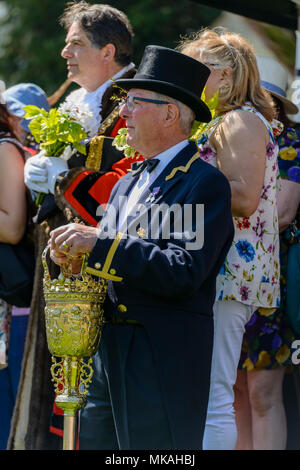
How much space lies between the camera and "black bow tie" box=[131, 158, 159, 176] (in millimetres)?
3021

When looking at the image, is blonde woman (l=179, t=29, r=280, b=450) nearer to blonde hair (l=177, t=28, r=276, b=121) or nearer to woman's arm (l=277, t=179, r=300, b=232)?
blonde hair (l=177, t=28, r=276, b=121)

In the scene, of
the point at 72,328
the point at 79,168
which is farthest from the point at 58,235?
the point at 79,168

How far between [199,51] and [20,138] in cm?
145

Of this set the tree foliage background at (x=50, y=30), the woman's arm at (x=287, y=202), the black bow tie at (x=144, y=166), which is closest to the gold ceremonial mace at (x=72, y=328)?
the black bow tie at (x=144, y=166)

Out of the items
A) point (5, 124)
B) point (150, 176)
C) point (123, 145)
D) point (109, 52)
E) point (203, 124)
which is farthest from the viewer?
point (5, 124)

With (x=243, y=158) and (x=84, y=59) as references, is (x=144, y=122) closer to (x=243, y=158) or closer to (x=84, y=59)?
(x=243, y=158)

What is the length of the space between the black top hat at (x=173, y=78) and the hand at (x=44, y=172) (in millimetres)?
812

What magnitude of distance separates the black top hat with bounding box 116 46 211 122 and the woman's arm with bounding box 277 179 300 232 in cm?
97

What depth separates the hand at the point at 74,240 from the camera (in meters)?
2.72

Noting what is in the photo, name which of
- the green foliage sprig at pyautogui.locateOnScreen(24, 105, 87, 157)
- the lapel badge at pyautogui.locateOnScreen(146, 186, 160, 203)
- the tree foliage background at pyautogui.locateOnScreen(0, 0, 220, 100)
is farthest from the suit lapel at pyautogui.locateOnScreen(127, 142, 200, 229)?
the tree foliage background at pyautogui.locateOnScreen(0, 0, 220, 100)

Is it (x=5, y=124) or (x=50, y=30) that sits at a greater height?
(x=50, y=30)

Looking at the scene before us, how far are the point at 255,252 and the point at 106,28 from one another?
1511mm

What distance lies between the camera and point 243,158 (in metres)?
3.32

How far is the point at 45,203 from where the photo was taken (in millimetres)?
3854
